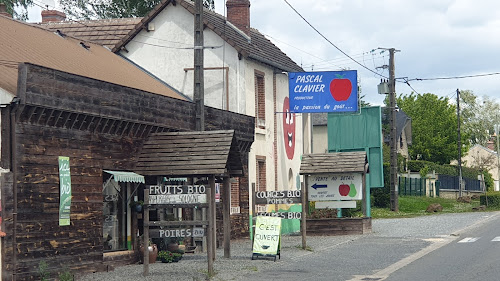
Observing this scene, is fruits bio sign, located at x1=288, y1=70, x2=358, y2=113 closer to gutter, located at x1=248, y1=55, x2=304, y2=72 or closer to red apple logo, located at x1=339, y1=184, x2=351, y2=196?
gutter, located at x1=248, y1=55, x2=304, y2=72

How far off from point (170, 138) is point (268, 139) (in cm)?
1149

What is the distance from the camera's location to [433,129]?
3659 inches

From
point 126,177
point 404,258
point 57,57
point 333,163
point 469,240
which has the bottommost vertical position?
point 404,258

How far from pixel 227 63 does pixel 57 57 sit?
32.9 ft

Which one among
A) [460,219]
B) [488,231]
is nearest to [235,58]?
[488,231]

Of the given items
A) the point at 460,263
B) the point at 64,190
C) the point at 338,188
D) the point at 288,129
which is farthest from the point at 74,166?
the point at 288,129

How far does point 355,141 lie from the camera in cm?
3962

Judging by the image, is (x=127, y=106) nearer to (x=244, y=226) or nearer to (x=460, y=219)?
(x=244, y=226)

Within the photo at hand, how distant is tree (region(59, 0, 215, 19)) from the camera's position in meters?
51.3

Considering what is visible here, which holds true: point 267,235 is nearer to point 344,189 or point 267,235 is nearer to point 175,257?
point 175,257

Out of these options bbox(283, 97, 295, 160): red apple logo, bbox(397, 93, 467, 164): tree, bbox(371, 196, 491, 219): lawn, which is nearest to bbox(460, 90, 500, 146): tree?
bbox(397, 93, 467, 164): tree

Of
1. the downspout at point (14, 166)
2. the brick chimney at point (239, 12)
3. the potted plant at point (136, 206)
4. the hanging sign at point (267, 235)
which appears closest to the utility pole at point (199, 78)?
the potted plant at point (136, 206)

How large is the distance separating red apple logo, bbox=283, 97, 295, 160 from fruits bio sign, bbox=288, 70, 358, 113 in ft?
7.52

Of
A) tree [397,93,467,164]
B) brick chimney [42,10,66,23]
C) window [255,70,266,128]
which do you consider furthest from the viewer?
tree [397,93,467,164]
